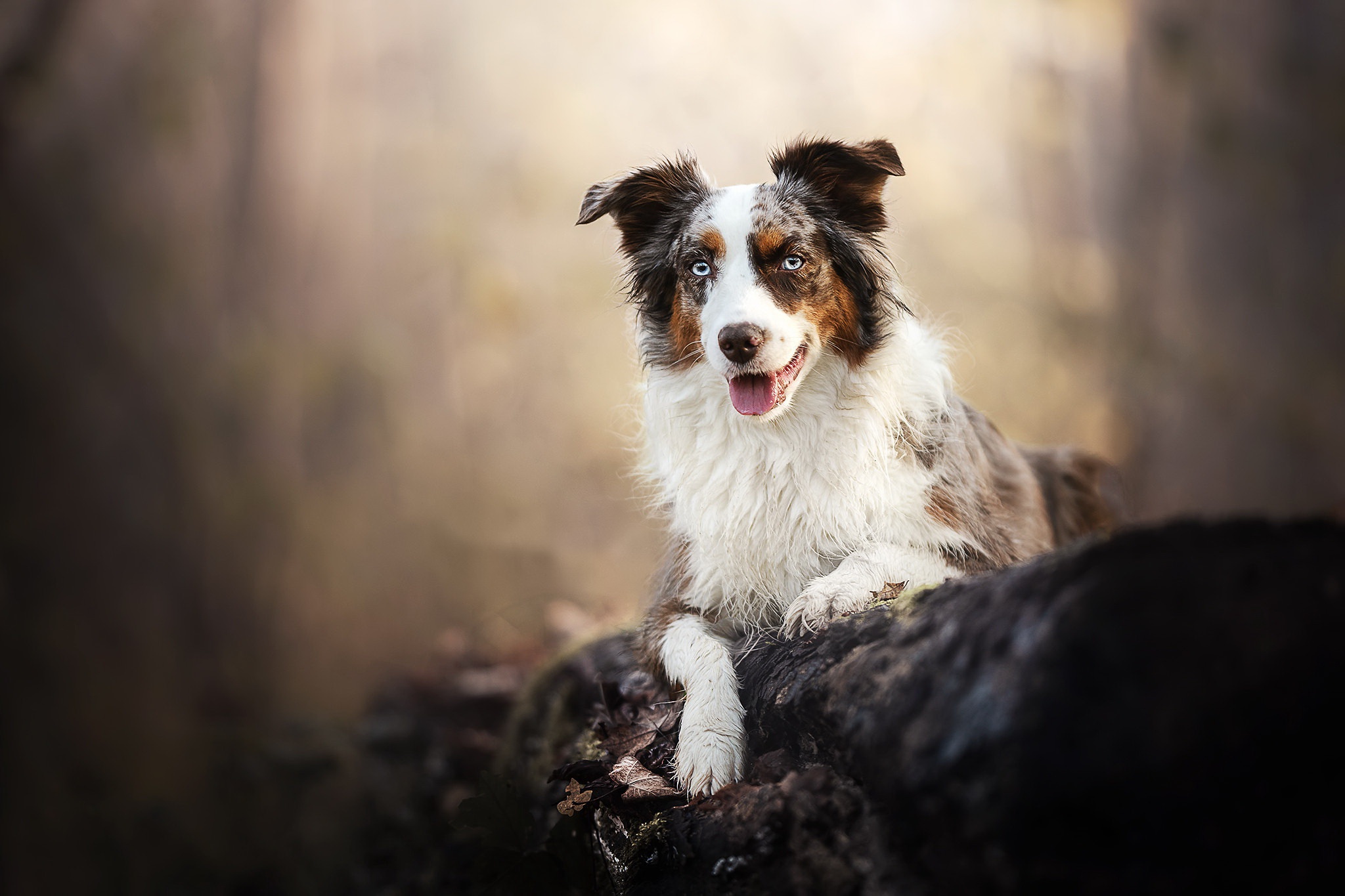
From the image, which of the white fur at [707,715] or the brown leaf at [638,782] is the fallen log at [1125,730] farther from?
the brown leaf at [638,782]

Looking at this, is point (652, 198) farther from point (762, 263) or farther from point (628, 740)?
point (628, 740)

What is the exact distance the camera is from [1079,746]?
1437mm

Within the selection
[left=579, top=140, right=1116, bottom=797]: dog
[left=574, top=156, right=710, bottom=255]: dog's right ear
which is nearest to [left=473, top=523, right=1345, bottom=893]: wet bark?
[left=579, top=140, right=1116, bottom=797]: dog

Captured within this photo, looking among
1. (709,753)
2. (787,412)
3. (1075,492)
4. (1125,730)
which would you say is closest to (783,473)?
(787,412)

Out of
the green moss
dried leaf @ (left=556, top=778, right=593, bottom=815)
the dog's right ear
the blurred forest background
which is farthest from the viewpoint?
the blurred forest background

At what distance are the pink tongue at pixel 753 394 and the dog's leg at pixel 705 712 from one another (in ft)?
2.95

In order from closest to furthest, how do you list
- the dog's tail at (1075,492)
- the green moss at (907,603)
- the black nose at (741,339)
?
the green moss at (907,603), the black nose at (741,339), the dog's tail at (1075,492)

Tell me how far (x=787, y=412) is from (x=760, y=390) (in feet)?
0.87

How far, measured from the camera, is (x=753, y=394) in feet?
9.55

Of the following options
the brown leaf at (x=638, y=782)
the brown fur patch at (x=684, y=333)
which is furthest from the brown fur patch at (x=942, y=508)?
the brown leaf at (x=638, y=782)

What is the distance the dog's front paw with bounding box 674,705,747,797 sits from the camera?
8.06 ft

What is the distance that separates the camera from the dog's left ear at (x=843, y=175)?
3176 mm

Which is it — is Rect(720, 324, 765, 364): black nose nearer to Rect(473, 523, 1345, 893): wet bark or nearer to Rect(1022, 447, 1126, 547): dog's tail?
Rect(473, 523, 1345, 893): wet bark

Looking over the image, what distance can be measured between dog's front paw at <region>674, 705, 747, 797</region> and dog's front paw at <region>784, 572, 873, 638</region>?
355mm
